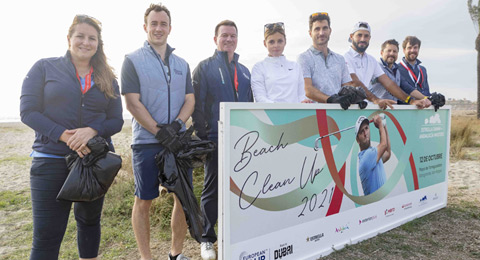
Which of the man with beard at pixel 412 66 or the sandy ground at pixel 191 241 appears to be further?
the man with beard at pixel 412 66

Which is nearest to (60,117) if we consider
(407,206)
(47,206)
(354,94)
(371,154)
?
(47,206)

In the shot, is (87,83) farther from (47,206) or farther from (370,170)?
(370,170)

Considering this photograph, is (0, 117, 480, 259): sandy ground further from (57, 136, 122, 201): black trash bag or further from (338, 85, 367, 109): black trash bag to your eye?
(338, 85, 367, 109): black trash bag

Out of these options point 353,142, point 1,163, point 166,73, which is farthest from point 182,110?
point 1,163

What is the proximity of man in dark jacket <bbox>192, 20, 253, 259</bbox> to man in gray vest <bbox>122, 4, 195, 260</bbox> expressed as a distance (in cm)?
34

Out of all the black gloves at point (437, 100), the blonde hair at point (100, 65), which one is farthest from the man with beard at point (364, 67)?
the blonde hair at point (100, 65)

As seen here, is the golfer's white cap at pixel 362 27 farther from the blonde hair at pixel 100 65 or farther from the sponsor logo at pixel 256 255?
the blonde hair at pixel 100 65

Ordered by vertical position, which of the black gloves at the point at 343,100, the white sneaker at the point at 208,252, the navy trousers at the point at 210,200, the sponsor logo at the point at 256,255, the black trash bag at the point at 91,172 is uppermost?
the black gloves at the point at 343,100

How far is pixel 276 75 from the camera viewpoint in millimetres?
3586

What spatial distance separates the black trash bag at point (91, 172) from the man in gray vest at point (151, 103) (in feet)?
1.39

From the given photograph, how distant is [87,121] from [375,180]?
311 centimetres

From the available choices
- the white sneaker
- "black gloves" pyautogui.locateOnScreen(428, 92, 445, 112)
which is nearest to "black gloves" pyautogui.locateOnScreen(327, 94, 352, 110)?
the white sneaker

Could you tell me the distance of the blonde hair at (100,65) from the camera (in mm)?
2549

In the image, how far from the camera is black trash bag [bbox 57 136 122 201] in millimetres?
2375
